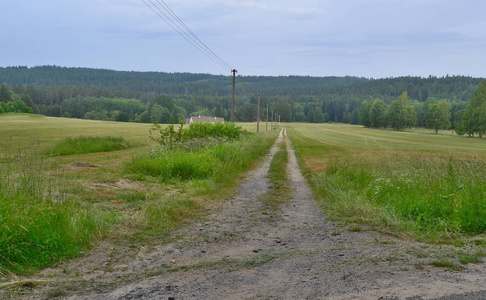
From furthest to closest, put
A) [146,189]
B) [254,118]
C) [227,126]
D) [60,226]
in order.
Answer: [254,118], [227,126], [146,189], [60,226]

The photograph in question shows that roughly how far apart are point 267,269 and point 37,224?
3.87 m

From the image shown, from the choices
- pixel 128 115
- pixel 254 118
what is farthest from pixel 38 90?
pixel 254 118

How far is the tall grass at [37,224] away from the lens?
5846mm

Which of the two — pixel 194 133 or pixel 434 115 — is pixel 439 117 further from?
pixel 194 133

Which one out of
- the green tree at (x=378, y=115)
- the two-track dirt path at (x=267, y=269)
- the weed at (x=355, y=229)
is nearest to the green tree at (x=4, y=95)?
the green tree at (x=378, y=115)

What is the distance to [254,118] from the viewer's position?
176m

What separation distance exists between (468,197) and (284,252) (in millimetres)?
4788

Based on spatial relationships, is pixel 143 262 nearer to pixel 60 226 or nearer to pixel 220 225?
pixel 60 226

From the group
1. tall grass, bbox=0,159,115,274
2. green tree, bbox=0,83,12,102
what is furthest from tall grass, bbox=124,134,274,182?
green tree, bbox=0,83,12,102

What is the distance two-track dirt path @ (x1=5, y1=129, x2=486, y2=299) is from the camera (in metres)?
4.73

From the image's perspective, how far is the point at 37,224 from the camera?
653 cm

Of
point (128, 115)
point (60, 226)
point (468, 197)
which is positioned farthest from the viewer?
point (128, 115)

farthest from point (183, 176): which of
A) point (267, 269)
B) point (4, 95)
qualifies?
point (4, 95)

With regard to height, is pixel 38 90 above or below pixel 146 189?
above
